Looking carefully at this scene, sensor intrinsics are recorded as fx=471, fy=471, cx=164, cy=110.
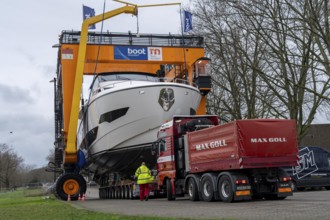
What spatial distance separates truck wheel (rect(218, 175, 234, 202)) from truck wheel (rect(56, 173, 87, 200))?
8200 millimetres

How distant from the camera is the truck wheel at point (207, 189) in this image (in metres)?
15.0

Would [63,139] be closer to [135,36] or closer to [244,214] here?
[135,36]

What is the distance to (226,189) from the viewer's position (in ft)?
47.1

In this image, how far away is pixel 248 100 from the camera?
3266 cm

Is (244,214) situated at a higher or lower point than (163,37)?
lower

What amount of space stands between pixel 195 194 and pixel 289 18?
10578 millimetres

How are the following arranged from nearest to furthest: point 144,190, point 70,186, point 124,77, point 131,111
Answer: point 131,111
point 144,190
point 70,186
point 124,77

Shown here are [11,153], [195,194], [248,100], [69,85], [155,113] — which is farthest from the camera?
[11,153]

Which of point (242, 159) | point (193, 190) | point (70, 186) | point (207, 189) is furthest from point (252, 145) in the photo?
point (70, 186)

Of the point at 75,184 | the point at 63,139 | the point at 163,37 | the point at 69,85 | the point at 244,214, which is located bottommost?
the point at 244,214

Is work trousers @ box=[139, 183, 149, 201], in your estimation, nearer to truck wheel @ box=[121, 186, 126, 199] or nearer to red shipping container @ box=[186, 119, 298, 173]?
truck wheel @ box=[121, 186, 126, 199]

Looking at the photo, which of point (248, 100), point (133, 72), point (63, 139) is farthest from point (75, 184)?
point (248, 100)

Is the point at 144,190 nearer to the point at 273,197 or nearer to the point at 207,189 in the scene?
the point at 207,189

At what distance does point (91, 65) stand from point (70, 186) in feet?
18.3
